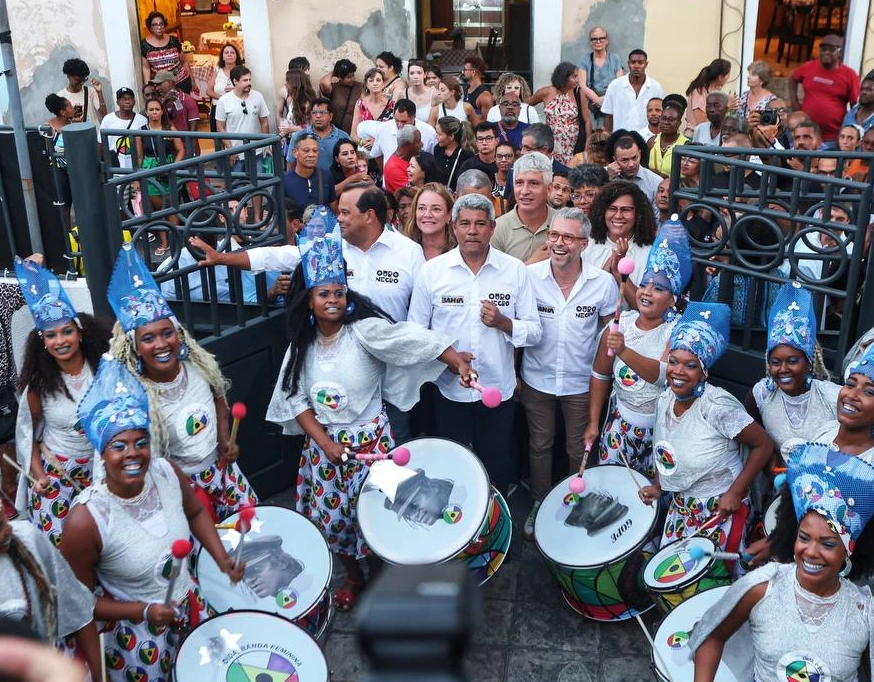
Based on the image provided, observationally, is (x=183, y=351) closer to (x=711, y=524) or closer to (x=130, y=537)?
(x=130, y=537)

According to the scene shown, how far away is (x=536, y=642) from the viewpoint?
4.68 m

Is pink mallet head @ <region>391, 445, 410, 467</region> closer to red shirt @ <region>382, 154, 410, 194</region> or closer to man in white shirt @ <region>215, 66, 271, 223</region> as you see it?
red shirt @ <region>382, 154, 410, 194</region>

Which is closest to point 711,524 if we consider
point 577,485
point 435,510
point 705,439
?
point 705,439

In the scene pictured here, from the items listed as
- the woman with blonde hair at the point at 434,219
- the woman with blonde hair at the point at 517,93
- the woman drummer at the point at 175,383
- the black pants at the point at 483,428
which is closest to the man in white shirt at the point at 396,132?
the woman with blonde hair at the point at 517,93

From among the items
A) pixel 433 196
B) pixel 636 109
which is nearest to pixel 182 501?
pixel 433 196

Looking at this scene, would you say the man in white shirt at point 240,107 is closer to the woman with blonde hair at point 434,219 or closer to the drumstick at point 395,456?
the woman with blonde hair at point 434,219

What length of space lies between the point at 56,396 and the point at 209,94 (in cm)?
777

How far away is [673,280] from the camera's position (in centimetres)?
466

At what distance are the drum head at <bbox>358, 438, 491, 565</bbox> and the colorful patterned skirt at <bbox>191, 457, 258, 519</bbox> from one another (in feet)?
2.08

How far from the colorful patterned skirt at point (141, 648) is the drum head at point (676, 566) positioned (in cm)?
186

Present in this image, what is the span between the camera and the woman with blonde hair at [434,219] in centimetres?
543

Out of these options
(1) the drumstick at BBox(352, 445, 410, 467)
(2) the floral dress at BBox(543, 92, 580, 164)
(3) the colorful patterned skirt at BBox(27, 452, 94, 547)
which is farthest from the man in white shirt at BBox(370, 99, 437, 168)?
(3) the colorful patterned skirt at BBox(27, 452, 94, 547)

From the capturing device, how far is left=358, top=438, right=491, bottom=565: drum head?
417 centimetres

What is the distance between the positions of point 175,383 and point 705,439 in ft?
7.57
